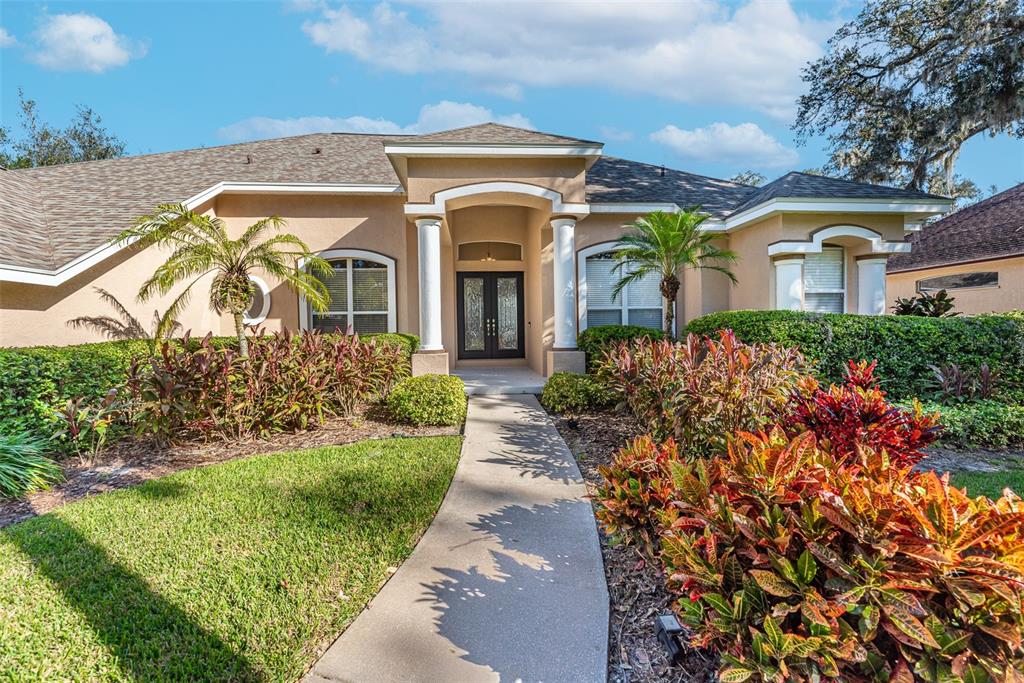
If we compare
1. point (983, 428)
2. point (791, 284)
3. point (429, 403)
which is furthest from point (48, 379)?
point (791, 284)

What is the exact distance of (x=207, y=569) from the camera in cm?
341

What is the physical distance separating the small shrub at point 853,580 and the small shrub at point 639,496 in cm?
90

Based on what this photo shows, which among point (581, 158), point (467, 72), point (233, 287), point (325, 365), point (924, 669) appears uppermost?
point (467, 72)

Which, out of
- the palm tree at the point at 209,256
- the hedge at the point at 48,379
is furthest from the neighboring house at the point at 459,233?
the hedge at the point at 48,379

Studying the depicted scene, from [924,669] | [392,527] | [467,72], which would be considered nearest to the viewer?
[924,669]

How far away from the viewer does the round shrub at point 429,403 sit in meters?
7.18

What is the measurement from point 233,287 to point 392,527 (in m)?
5.91

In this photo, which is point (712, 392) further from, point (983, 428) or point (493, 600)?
point (983, 428)

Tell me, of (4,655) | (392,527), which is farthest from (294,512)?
(4,655)

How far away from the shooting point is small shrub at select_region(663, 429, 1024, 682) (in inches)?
71.1

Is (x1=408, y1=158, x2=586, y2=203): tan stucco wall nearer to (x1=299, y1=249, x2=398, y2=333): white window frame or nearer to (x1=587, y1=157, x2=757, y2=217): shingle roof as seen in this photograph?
(x1=587, y1=157, x2=757, y2=217): shingle roof

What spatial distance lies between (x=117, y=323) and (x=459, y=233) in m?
7.59

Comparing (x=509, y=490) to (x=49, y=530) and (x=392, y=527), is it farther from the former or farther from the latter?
(x=49, y=530)

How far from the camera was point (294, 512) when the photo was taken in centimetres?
428
